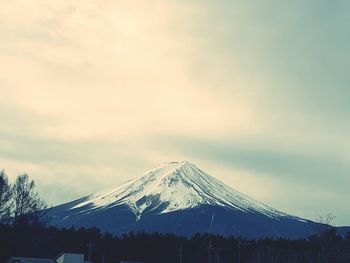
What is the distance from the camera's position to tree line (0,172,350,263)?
67438mm

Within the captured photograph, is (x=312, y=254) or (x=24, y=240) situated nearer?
(x=24, y=240)

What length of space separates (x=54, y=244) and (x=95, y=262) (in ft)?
25.2

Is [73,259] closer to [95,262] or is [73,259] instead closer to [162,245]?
[95,262]

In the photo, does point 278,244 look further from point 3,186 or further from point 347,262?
point 3,186

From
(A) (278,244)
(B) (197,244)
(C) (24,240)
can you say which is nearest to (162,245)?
(B) (197,244)

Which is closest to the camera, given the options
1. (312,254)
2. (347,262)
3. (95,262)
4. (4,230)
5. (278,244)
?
(4,230)

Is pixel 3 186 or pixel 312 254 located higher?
pixel 3 186

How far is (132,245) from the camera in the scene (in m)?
93.8

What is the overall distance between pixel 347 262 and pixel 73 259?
2977 cm

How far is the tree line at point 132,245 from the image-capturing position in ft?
221

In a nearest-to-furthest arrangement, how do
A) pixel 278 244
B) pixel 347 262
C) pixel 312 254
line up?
pixel 347 262 → pixel 312 254 → pixel 278 244

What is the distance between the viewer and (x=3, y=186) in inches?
2601

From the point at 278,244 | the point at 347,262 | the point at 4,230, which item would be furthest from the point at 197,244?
the point at 4,230

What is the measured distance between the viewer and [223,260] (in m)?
94.1
